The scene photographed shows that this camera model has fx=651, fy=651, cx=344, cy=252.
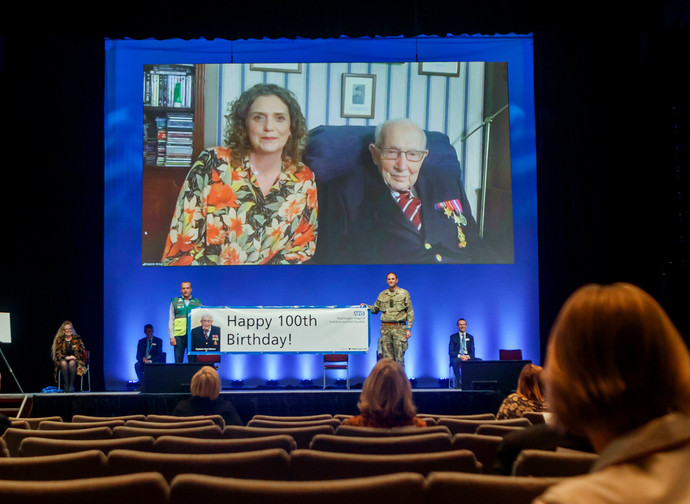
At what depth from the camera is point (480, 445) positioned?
261 centimetres

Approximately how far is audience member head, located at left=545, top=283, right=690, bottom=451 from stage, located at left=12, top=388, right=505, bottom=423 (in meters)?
5.94

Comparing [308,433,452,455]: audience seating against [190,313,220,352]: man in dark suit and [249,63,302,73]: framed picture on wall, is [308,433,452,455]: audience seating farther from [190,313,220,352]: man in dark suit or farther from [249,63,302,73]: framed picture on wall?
[249,63,302,73]: framed picture on wall

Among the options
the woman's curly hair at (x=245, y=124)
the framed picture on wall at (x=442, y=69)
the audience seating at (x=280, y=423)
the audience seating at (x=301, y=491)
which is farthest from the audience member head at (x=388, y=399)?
the framed picture on wall at (x=442, y=69)

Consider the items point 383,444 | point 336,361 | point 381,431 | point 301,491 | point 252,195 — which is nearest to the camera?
point 301,491

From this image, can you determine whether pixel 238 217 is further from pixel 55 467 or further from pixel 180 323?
pixel 55 467

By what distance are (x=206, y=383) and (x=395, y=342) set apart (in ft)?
17.1

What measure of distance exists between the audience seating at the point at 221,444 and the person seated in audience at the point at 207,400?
1784 mm

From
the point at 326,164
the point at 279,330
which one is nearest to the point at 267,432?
the point at 279,330

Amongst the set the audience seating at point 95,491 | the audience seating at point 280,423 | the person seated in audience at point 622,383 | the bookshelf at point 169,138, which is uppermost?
the bookshelf at point 169,138

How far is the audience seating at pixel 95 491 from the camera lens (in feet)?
4.60

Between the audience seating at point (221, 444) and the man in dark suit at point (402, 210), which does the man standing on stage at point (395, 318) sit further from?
the audience seating at point (221, 444)

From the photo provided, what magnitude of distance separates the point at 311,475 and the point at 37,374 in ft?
30.4

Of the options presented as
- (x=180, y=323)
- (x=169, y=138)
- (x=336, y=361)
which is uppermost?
(x=169, y=138)

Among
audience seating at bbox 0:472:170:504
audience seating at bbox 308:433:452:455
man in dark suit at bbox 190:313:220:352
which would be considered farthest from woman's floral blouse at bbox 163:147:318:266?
audience seating at bbox 0:472:170:504
